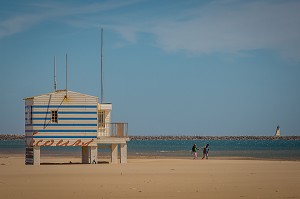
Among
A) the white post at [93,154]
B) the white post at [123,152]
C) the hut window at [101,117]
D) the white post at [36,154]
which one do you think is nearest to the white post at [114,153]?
the white post at [123,152]

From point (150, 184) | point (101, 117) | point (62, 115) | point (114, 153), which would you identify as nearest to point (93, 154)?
point (114, 153)

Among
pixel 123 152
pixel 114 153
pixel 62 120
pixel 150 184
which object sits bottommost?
pixel 150 184

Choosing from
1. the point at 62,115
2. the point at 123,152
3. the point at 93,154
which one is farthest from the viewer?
the point at 123,152

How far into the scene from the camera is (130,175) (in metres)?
28.4

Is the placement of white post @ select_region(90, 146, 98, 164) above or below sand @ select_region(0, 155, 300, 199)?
above

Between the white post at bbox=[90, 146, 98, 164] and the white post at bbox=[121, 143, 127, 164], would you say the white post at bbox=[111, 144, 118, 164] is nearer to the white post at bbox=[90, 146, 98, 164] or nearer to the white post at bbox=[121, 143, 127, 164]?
the white post at bbox=[121, 143, 127, 164]

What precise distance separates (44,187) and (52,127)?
15.1m

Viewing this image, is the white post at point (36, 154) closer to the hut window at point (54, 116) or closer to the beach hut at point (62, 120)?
the beach hut at point (62, 120)

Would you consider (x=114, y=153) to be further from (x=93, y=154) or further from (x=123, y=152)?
(x=93, y=154)

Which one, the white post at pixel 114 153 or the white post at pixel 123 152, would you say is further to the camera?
the white post at pixel 114 153

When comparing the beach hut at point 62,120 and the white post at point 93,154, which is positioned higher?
the beach hut at point 62,120

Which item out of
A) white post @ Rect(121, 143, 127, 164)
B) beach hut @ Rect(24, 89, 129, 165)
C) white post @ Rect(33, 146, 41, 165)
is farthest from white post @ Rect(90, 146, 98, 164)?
white post @ Rect(33, 146, 41, 165)

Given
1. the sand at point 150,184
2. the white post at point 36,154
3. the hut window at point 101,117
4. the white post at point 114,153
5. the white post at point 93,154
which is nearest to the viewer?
the sand at point 150,184

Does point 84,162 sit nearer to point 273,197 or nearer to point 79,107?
point 79,107
